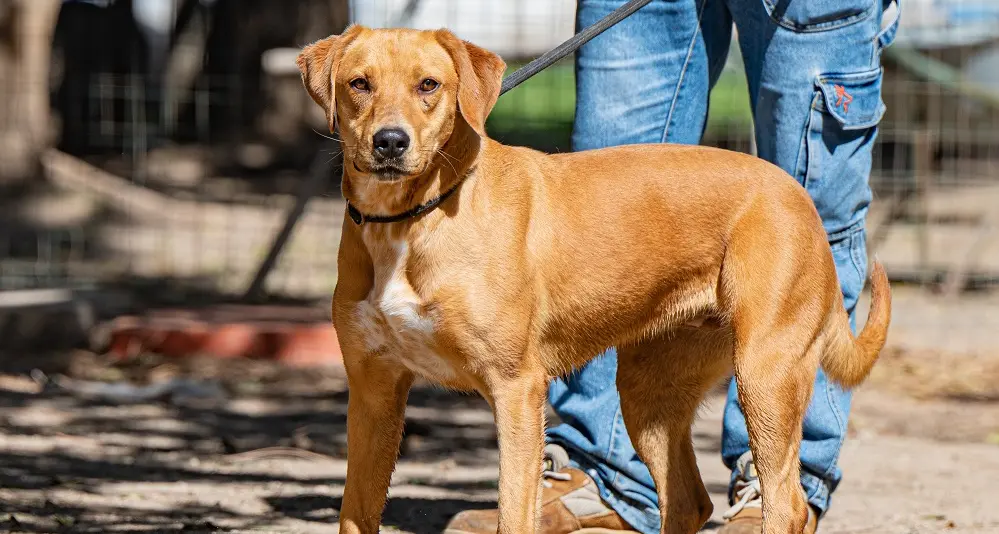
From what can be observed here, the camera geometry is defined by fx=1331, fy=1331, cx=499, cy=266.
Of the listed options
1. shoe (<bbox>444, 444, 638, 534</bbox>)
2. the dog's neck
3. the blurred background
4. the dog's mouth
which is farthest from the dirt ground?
the dog's mouth

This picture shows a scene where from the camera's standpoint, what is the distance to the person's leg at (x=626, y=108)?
4211mm

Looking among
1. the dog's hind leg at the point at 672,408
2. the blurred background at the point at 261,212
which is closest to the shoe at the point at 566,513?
the dog's hind leg at the point at 672,408

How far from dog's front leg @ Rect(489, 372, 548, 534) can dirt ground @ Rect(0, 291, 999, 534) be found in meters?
1.00

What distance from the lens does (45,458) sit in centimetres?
546

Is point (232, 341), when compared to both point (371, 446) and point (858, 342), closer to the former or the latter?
point (371, 446)

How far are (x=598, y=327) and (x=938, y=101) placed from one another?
307 inches

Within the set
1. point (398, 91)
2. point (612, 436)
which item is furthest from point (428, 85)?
point (612, 436)

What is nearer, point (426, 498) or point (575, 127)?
point (575, 127)

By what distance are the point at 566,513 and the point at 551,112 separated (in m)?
8.19

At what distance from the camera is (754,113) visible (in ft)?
13.9

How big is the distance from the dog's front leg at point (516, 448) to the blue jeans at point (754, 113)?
72 cm

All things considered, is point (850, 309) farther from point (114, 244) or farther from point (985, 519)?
point (114, 244)

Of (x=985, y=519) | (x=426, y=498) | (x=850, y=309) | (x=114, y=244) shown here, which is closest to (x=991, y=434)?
(x=985, y=519)

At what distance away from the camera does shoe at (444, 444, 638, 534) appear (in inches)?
166
